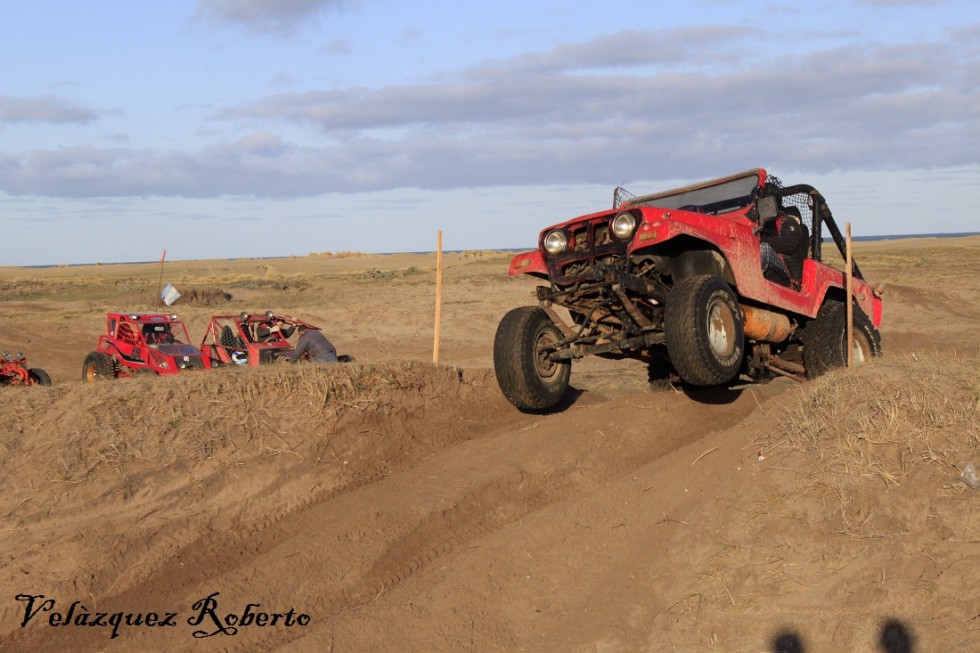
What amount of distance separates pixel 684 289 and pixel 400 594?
134 inches

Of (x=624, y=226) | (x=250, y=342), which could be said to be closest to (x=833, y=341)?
(x=624, y=226)

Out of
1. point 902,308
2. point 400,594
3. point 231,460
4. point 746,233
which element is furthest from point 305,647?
point 902,308

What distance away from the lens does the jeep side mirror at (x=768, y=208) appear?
8508 millimetres

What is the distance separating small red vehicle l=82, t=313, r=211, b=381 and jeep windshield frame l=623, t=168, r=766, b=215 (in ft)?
27.7

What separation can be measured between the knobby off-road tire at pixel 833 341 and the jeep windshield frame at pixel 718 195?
162cm

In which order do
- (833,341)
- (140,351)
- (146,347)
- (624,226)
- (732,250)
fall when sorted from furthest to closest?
(140,351), (146,347), (833,341), (732,250), (624,226)

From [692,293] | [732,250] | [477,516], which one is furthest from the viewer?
[732,250]

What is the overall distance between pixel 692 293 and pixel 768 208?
80.6 inches

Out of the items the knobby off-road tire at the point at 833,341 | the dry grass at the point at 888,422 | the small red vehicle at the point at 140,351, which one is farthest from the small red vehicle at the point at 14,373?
the dry grass at the point at 888,422

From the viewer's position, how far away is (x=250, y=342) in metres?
14.3

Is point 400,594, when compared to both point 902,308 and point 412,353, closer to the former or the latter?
point 412,353

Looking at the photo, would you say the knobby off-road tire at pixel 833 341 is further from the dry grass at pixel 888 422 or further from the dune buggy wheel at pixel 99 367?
the dune buggy wheel at pixel 99 367

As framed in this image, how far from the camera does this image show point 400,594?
5730mm

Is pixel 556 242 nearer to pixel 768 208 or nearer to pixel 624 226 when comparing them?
pixel 624 226
